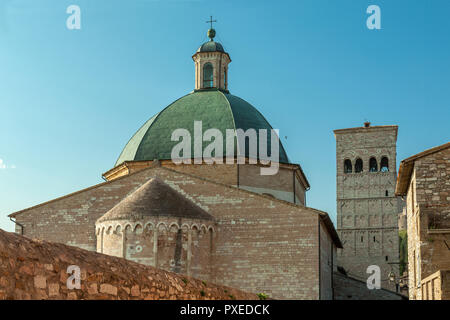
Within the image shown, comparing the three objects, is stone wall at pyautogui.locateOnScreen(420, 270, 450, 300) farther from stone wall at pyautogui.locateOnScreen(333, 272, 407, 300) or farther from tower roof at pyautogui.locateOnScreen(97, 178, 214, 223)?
stone wall at pyautogui.locateOnScreen(333, 272, 407, 300)

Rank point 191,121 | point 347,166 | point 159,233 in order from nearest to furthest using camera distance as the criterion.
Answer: point 159,233 < point 191,121 < point 347,166

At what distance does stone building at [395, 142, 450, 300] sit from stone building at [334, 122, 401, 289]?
32.0m

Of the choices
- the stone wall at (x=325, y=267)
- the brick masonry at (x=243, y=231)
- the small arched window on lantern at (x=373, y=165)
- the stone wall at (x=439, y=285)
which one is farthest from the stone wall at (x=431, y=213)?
the small arched window on lantern at (x=373, y=165)

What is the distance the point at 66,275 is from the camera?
673 centimetres

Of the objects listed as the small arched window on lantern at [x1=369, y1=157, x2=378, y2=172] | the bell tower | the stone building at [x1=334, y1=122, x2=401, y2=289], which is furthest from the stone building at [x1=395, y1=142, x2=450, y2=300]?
the small arched window on lantern at [x1=369, y1=157, x2=378, y2=172]

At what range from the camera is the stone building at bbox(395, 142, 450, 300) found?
15.9 m

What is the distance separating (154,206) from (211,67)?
42.0ft

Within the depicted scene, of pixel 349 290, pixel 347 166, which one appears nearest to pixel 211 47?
pixel 349 290

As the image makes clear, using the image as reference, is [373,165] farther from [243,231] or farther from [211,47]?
[243,231]

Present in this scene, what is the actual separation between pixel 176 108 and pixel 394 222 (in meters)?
25.2

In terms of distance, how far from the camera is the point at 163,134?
2903 cm

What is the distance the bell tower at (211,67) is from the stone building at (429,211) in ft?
51.9
